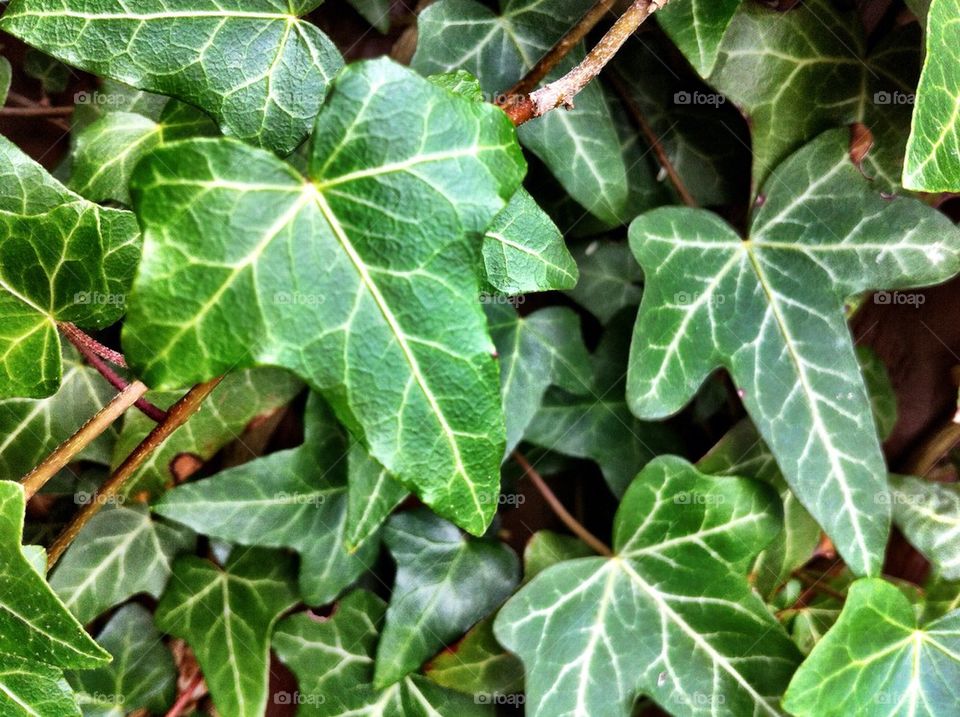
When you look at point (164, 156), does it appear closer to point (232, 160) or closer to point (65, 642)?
point (232, 160)

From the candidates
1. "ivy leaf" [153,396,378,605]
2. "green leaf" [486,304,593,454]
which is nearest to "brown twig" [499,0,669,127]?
"green leaf" [486,304,593,454]

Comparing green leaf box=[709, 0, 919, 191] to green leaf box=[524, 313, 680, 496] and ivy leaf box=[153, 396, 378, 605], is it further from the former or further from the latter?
ivy leaf box=[153, 396, 378, 605]

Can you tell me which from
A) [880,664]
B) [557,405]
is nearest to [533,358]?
[557,405]

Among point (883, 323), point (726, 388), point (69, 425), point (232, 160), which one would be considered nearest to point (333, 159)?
point (232, 160)

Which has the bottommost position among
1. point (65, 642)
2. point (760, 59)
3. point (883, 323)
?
point (883, 323)

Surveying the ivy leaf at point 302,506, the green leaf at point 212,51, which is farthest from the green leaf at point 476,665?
the green leaf at point 212,51
